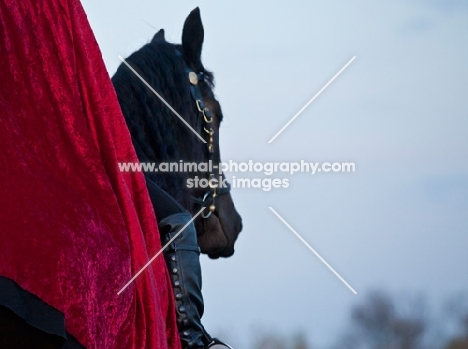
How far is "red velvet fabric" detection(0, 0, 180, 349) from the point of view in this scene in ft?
8.39

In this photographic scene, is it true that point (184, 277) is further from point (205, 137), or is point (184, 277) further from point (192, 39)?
point (192, 39)

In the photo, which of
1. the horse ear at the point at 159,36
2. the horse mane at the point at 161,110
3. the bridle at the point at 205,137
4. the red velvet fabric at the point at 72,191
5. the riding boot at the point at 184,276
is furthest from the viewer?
the horse ear at the point at 159,36

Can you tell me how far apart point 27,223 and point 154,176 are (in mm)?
1307

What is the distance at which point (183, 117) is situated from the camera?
4129 millimetres

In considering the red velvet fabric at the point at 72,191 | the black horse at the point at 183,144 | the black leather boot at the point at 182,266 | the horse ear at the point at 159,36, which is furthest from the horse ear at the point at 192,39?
the red velvet fabric at the point at 72,191

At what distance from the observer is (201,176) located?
14.2 ft

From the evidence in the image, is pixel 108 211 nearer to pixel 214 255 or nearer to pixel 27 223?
pixel 27 223

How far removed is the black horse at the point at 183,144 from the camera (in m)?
3.56

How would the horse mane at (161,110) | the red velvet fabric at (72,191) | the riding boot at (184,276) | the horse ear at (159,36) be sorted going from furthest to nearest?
the horse ear at (159,36) < the horse mane at (161,110) < the riding boot at (184,276) < the red velvet fabric at (72,191)

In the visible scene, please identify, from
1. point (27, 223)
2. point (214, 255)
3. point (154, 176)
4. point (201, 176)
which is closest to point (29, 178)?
point (27, 223)

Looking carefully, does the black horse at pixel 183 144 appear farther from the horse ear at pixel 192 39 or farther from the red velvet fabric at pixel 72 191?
the red velvet fabric at pixel 72 191

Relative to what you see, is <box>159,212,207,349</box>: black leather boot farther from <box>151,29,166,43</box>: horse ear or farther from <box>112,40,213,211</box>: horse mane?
<box>151,29,166,43</box>: horse ear

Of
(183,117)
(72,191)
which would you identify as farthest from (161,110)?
(72,191)

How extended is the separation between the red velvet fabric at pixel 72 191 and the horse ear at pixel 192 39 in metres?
1.05
